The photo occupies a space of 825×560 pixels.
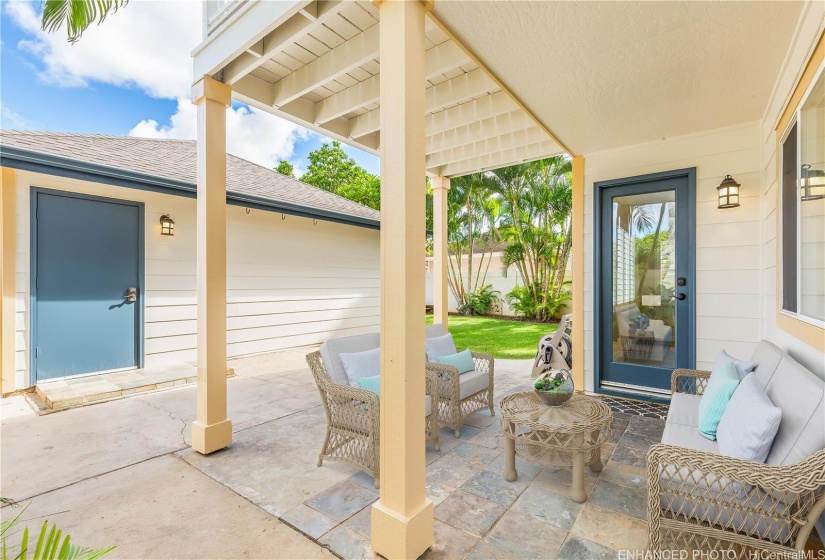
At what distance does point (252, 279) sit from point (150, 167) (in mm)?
2408

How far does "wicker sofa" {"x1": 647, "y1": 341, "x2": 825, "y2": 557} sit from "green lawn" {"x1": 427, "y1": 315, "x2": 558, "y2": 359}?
17.8 feet

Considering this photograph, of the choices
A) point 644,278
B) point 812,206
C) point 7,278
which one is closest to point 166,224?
point 7,278

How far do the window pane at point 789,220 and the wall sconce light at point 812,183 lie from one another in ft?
0.75

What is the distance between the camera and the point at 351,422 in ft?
9.04

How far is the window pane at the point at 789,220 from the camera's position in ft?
8.93

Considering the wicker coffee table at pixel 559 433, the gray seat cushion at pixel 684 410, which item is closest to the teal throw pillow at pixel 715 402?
the gray seat cushion at pixel 684 410

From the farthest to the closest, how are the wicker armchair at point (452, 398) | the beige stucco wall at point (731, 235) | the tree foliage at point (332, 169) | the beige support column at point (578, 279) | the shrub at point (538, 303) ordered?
the tree foliage at point (332, 169), the shrub at point (538, 303), the beige support column at point (578, 279), the beige stucco wall at point (731, 235), the wicker armchair at point (452, 398)

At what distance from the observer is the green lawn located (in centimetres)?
788

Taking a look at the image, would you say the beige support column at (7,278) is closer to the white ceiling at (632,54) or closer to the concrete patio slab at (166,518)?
the concrete patio slab at (166,518)

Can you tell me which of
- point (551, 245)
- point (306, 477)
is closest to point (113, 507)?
point (306, 477)

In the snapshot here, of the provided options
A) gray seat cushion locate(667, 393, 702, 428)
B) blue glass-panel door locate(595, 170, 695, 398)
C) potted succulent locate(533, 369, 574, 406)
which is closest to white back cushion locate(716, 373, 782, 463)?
gray seat cushion locate(667, 393, 702, 428)

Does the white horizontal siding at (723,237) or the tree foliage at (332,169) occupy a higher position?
the tree foliage at (332,169)

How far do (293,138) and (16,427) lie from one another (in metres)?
29.0

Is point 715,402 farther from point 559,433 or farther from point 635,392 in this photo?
point 635,392
